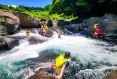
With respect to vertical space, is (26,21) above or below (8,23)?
below

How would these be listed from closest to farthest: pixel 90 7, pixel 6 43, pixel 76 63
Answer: pixel 76 63 → pixel 6 43 → pixel 90 7

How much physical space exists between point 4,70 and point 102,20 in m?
22.5

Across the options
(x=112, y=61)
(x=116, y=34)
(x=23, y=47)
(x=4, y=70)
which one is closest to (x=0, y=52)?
(x=23, y=47)

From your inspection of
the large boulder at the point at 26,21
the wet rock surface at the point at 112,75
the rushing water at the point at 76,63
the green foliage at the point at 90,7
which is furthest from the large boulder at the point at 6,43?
the green foliage at the point at 90,7

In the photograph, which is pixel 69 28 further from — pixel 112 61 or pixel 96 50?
pixel 112 61

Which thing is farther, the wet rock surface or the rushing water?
the rushing water

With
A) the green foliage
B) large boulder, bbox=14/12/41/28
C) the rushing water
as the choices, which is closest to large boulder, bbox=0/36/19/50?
the rushing water

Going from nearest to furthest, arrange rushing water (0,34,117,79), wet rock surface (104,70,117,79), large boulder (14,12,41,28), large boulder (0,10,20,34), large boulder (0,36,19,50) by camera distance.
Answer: wet rock surface (104,70,117,79)
rushing water (0,34,117,79)
large boulder (0,36,19,50)
large boulder (0,10,20,34)
large boulder (14,12,41,28)

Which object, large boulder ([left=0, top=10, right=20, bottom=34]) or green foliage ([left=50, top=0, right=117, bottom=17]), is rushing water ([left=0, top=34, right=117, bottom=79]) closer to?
large boulder ([left=0, top=10, right=20, bottom=34])

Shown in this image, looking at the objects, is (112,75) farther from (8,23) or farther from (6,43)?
(8,23)

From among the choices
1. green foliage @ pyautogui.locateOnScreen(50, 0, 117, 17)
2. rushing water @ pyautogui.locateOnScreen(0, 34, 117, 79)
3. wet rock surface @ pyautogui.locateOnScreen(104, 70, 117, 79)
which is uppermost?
green foliage @ pyautogui.locateOnScreen(50, 0, 117, 17)

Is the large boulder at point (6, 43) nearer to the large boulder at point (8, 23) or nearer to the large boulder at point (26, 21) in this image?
the large boulder at point (8, 23)

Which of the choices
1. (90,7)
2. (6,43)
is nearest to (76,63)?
(6,43)

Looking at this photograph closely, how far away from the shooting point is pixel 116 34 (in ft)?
115
